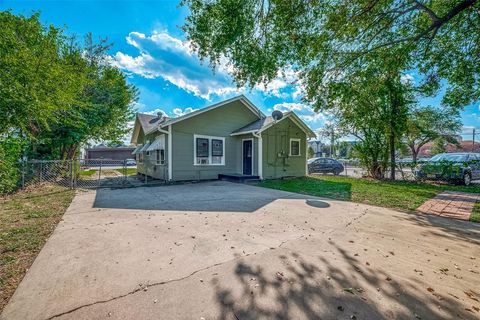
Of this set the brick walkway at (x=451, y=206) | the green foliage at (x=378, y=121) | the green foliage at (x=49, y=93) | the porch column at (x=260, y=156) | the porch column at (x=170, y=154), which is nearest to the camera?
the brick walkway at (x=451, y=206)

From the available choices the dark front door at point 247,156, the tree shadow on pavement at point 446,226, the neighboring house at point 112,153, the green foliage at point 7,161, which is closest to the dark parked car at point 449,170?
the tree shadow on pavement at point 446,226

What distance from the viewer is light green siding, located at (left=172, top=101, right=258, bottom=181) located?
466 inches

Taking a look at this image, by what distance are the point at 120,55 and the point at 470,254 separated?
19062 millimetres

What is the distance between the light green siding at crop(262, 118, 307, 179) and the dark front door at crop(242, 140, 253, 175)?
3.06 ft

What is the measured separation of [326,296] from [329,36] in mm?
7733

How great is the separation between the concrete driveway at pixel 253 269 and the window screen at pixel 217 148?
7960 millimetres

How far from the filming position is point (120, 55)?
15.7 meters

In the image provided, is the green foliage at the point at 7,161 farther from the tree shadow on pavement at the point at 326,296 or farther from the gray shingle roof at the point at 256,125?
the gray shingle roof at the point at 256,125

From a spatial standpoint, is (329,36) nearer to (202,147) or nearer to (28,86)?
(202,147)

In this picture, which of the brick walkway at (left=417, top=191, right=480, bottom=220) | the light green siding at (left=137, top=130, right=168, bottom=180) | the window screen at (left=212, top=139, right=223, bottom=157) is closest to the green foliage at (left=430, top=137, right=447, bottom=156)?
the brick walkway at (left=417, top=191, right=480, bottom=220)

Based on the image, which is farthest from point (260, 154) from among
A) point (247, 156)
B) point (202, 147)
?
point (202, 147)

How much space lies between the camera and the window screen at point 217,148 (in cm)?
1310

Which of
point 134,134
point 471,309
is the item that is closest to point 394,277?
point 471,309

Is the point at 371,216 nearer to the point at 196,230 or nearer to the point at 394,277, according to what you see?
the point at 394,277
